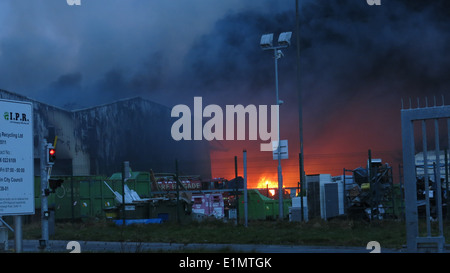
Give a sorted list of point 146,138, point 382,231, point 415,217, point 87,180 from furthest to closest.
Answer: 1. point 146,138
2. point 87,180
3. point 382,231
4. point 415,217

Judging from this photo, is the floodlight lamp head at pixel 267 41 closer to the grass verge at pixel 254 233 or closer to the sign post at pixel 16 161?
the grass verge at pixel 254 233

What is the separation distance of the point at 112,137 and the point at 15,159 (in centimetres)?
3588

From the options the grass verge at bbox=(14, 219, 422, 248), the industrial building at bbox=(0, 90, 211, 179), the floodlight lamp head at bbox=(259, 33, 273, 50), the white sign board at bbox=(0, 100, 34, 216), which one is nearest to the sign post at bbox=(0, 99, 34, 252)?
the white sign board at bbox=(0, 100, 34, 216)

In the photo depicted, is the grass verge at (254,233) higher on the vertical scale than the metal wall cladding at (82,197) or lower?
lower

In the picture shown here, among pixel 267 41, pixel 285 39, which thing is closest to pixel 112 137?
pixel 267 41

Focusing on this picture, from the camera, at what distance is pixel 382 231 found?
18766 millimetres

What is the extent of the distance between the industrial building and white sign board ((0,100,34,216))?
29061mm

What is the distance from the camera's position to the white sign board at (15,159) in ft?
37.1

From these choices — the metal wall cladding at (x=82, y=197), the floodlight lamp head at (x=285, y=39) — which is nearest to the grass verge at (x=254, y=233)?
the metal wall cladding at (x=82, y=197)

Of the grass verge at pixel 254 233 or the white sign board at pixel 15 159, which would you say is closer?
the white sign board at pixel 15 159

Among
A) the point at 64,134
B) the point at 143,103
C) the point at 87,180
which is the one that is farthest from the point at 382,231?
the point at 143,103

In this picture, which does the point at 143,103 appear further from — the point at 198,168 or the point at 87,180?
the point at 87,180

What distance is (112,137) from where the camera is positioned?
155 ft
